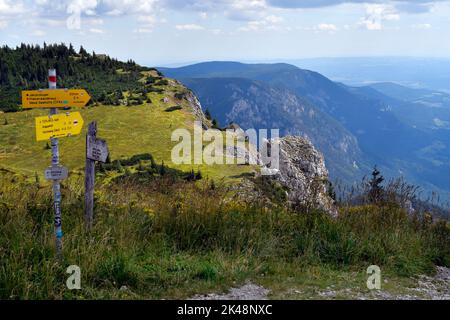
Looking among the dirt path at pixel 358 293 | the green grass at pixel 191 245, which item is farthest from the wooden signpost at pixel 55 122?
the dirt path at pixel 358 293

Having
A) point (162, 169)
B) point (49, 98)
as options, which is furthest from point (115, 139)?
point (49, 98)

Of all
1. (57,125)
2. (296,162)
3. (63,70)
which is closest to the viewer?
(57,125)

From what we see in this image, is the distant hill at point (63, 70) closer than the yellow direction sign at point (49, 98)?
No

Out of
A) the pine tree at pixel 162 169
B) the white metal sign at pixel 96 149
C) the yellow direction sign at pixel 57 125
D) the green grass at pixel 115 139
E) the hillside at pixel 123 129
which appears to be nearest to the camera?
the yellow direction sign at pixel 57 125

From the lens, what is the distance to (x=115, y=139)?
111 feet

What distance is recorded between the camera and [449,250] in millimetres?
8164

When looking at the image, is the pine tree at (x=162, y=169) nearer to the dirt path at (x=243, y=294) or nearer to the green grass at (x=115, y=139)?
the green grass at (x=115, y=139)

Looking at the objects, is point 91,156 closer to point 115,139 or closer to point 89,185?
point 89,185

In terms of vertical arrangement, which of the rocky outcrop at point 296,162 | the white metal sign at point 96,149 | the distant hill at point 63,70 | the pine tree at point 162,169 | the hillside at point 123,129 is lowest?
the rocky outcrop at point 296,162

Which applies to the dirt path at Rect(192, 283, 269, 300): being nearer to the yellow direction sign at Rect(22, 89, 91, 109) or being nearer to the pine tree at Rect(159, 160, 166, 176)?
the yellow direction sign at Rect(22, 89, 91, 109)

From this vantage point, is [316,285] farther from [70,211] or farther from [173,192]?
[70,211]

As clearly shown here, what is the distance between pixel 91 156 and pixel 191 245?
218 cm

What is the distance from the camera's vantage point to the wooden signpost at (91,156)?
644 centimetres

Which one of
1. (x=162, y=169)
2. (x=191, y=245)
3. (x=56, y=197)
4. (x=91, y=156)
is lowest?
(x=162, y=169)
